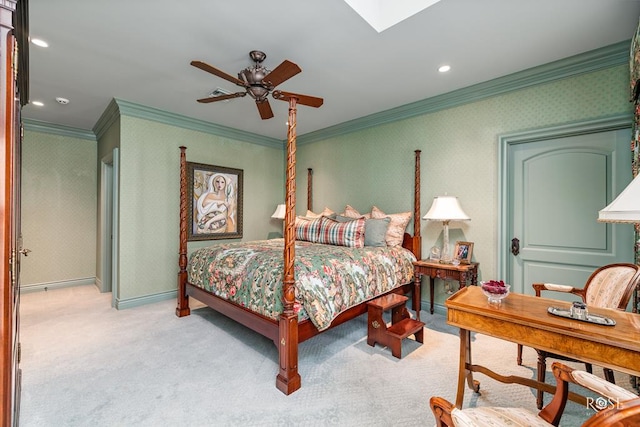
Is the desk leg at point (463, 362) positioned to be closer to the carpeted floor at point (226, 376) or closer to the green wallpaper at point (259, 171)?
the carpeted floor at point (226, 376)

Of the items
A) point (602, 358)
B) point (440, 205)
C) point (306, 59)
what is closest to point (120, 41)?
point (306, 59)

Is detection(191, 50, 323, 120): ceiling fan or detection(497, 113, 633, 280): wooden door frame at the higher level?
detection(191, 50, 323, 120): ceiling fan

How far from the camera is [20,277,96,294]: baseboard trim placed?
174 inches

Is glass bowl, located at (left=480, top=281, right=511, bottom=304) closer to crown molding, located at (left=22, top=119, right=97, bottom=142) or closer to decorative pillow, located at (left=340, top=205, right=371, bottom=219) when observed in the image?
decorative pillow, located at (left=340, top=205, right=371, bottom=219)

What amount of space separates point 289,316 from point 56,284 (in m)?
4.84

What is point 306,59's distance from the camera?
2.70 meters

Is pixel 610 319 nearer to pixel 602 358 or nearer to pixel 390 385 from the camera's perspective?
pixel 602 358

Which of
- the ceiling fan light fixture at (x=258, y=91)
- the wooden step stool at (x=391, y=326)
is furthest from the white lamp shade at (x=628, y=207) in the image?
the ceiling fan light fixture at (x=258, y=91)

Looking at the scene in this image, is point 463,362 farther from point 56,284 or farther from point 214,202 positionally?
point 56,284

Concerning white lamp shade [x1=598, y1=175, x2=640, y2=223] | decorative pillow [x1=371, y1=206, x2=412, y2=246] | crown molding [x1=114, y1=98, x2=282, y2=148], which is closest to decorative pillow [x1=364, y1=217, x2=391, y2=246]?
decorative pillow [x1=371, y1=206, x2=412, y2=246]

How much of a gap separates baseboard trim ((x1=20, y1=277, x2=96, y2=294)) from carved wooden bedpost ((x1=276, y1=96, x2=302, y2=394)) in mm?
4655

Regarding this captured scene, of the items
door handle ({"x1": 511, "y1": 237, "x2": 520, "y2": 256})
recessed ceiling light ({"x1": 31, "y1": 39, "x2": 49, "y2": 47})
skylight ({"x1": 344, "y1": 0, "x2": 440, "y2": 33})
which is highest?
skylight ({"x1": 344, "y1": 0, "x2": 440, "y2": 33})

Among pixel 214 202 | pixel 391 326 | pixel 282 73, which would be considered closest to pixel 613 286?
pixel 391 326

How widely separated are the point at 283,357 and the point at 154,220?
118 inches
